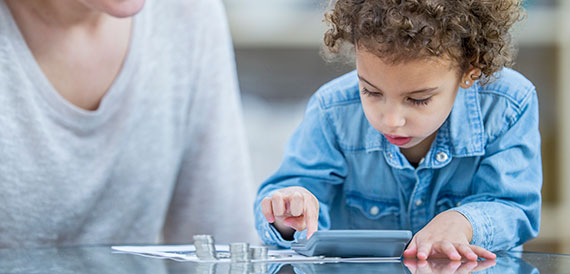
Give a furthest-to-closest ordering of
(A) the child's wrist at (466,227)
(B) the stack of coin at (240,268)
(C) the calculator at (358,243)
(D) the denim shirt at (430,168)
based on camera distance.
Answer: (D) the denim shirt at (430,168), (A) the child's wrist at (466,227), (C) the calculator at (358,243), (B) the stack of coin at (240,268)

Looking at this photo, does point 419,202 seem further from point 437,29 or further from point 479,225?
point 437,29

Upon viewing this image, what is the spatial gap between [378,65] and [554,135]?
1677mm

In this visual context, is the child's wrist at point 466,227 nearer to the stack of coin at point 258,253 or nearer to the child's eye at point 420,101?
the child's eye at point 420,101

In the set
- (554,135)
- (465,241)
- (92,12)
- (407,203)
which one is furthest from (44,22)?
(554,135)

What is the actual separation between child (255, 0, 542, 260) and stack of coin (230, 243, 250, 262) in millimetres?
129

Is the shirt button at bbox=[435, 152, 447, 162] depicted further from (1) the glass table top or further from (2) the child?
(1) the glass table top

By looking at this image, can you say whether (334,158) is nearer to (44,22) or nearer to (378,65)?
(378,65)

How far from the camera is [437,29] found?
38.4 inches

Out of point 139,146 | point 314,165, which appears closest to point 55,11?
point 139,146

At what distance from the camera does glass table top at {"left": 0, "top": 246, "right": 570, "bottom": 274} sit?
29.0 inches

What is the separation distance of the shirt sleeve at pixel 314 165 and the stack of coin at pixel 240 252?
0.30m

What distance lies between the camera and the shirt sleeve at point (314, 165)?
46.5 inches

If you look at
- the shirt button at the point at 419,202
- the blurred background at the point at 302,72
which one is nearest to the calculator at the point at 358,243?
the shirt button at the point at 419,202

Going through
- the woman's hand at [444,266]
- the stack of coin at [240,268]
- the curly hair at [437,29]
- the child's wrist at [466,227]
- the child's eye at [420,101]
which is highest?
the curly hair at [437,29]
